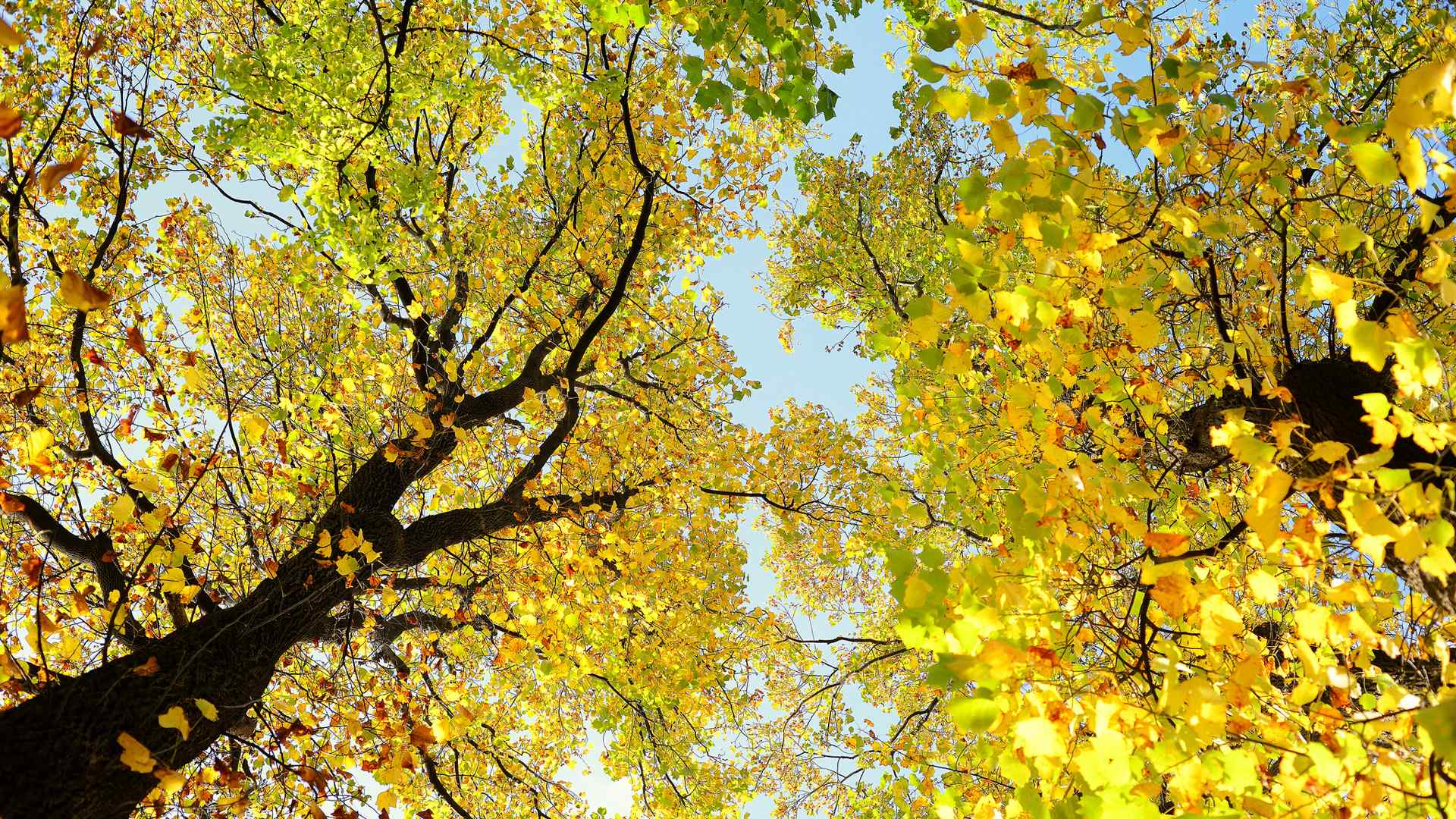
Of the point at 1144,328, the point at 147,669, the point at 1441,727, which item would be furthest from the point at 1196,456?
the point at 147,669

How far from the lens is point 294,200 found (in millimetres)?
5930

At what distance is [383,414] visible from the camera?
288 inches

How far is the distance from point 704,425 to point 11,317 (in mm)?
7356

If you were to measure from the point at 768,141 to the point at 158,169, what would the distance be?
6.68 m

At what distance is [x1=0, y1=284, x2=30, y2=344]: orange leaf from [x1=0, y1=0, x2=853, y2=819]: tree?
181cm

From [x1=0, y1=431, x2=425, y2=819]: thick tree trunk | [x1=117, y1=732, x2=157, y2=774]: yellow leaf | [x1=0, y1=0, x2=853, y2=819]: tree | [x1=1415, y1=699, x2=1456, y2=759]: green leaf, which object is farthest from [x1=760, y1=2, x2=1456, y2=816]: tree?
[x1=0, y1=431, x2=425, y2=819]: thick tree trunk

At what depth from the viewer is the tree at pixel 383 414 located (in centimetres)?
399

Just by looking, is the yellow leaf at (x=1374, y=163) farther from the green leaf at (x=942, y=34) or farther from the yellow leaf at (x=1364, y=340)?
the green leaf at (x=942, y=34)

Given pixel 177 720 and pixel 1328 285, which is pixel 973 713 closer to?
pixel 1328 285

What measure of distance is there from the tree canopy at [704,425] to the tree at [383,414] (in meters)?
0.06

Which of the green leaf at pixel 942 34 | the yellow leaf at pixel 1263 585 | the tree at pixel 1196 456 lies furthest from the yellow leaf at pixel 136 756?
the green leaf at pixel 942 34

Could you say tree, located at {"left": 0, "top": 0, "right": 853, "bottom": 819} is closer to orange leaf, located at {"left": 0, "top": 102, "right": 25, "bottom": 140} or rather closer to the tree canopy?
the tree canopy

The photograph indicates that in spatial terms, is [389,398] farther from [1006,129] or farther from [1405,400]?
[1405,400]

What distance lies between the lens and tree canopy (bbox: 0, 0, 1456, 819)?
7.20ft
